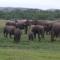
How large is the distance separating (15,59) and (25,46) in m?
9.11

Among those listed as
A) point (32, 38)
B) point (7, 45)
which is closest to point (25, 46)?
point (7, 45)

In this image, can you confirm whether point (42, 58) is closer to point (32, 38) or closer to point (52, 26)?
point (32, 38)

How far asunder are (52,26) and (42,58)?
653 inches

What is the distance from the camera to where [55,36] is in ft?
115

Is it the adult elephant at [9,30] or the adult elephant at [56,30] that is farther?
the adult elephant at [56,30]

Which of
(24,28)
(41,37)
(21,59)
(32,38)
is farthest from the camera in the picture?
(24,28)

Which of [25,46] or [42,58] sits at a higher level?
[42,58]

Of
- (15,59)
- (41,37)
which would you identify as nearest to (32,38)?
(41,37)

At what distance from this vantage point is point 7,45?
91.2ft

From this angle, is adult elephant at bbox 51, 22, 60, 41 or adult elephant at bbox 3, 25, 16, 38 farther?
adult elephant at bbox 51, 22, 60, 41

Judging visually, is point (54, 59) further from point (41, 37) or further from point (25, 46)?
point (41, 37)

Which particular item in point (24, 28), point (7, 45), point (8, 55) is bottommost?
point (24, 28)

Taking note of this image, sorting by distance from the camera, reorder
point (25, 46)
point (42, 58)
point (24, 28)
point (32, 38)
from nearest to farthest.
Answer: point (42, 58)
point (25, 46)
point (32, 38)
point (24, 28)

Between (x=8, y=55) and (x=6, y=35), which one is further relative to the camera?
(x=6, y=35)
